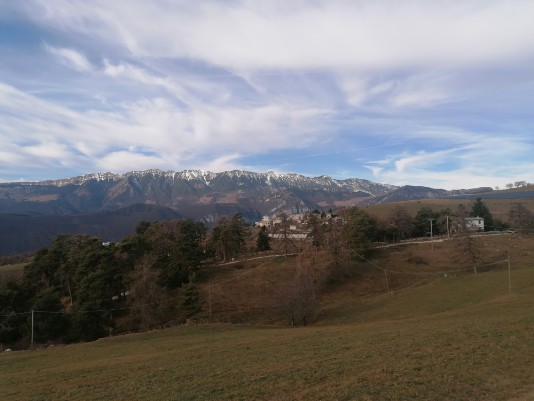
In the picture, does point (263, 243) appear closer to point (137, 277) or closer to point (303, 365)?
point (137, 277)

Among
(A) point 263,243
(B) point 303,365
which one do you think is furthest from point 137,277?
(B) point 303,365

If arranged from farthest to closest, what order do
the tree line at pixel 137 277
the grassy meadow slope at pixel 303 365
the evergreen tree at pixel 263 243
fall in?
the evergreen tree at pixel 263 243 → the tree line at pixel 137 277 → the grassy meadow slope at pixel 303 365

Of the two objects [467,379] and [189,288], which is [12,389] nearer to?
[467,379]

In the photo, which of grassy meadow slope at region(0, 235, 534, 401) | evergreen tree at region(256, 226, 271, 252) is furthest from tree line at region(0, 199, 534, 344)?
grassy meadow slope at region(0, 235, 534, 401)

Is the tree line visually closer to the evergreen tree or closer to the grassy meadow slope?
the evergreen tree

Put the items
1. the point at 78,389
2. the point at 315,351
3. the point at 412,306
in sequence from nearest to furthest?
the point at 78,389, the point at 315,351, the point at 412,306

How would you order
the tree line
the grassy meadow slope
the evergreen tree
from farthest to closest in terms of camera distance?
1. the evergreen tree
2. the tree line
3. the grassy meadow slope

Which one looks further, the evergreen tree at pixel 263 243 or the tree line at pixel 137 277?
the evergreen tree at pixel 263 243

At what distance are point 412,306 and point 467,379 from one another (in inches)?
1498

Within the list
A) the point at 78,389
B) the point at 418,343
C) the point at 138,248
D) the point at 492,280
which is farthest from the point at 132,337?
the point at 492,280

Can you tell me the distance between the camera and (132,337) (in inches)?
1499

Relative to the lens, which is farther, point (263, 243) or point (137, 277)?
point (263, 243)

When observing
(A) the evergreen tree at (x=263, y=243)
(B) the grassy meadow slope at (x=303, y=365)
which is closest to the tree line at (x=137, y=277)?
(A) the evergreen tree at (x=263, y=243)

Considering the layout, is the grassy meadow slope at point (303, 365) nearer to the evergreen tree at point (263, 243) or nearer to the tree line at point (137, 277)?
the tree line at point (137, 277)
